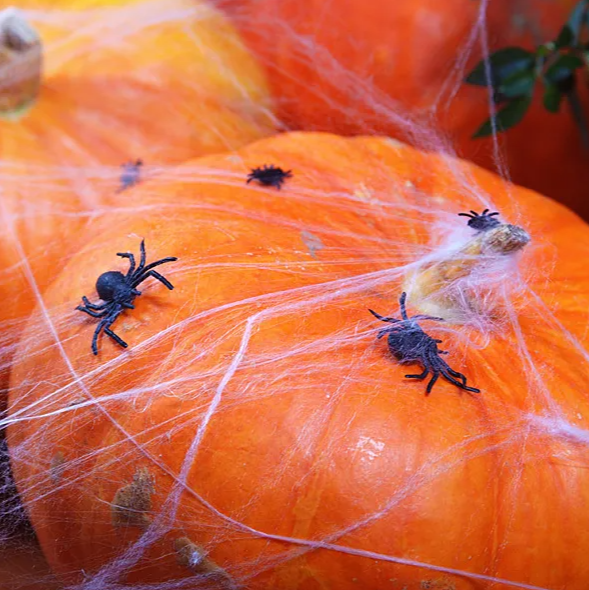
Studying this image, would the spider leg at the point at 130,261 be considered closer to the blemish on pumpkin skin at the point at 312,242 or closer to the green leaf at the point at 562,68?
the blemish on pumpkin skin at the point at 312,242

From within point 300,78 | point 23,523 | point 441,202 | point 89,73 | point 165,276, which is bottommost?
point 23,523

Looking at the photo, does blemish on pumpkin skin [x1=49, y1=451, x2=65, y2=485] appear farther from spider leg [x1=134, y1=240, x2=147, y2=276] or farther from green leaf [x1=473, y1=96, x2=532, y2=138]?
green leaf [x1=473, y1=96, x2=532, y2=138]

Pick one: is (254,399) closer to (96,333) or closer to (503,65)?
(96,333)

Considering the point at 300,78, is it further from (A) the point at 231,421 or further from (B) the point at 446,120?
(A) the point at 231,421

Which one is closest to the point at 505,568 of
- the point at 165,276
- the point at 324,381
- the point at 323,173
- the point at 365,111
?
the point at 324,381

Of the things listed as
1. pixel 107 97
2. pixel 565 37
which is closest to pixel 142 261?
pixel 107 97

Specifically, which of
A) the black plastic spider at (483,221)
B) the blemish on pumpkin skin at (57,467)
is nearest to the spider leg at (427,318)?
the black plastic spider at (483,221)
